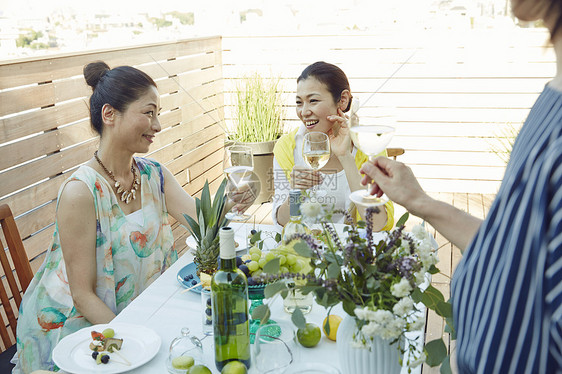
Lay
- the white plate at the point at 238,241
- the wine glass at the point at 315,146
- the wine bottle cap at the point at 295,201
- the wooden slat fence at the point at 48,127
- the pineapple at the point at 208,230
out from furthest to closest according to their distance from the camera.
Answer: the wooden slat fence at the point at 48,127, the white plate at the point at 238,241, the wine glass at the point at 315,146, the pineapple at the point at 208,230, the wine bottle cap at the point at 295,201

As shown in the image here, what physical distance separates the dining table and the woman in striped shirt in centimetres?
50

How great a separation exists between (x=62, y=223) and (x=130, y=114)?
1.50ft

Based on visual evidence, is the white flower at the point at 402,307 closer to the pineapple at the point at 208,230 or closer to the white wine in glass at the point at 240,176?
the white wine in glass at the point at 240,176

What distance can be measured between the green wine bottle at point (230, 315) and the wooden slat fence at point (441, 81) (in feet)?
12.6

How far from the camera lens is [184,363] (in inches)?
44.8

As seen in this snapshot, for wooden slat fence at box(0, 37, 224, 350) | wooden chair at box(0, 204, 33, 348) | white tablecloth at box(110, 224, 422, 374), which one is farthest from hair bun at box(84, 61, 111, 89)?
white tablecloth at box(110, 224, 422, 374)

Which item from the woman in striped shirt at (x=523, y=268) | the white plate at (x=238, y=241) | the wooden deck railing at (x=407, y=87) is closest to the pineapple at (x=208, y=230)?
the white plate at (x=238, y=241)

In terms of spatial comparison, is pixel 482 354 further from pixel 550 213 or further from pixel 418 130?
pixel 418 130

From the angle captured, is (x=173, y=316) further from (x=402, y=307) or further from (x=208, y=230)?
(x=402, y=307)

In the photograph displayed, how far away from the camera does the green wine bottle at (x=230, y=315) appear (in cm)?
111

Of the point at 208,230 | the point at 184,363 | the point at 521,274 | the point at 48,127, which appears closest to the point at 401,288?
the point at 521,274

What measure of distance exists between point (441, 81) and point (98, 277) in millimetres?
3772

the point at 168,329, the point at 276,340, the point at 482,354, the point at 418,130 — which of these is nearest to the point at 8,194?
the point at 168,329

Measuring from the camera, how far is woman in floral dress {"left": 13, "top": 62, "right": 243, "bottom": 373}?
69.6 inches
